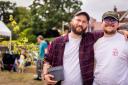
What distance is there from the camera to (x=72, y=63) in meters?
4.89

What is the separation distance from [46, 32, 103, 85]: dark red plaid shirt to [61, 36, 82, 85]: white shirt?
0.14 feet

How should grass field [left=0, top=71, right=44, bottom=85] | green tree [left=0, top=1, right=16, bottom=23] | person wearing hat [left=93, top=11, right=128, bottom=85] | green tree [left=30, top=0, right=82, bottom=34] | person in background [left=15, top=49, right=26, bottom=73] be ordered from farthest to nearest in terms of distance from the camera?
green tree [left=0, top=1, right=16, bottom=23]
green tree [left=30, top=0, right=82, bottom=34]
person in background [left=15, top=49, right=26, bottom=73]
grass field [left=0, top=71, right=44, bottom=85]
person wearing hat [left=93, top=11, right=128, bottom=85]

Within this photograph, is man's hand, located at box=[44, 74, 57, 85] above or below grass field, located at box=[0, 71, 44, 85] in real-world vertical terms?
above

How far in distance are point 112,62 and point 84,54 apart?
378mm

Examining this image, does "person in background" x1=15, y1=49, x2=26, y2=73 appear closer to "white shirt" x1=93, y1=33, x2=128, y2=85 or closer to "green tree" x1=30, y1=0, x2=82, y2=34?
"white shirt" x1=93, y1=33, x2=128, y2=85

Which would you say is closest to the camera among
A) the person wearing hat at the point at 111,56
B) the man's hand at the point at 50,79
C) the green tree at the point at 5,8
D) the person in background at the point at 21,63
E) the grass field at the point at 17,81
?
the person wearing hat at the point at 111,56

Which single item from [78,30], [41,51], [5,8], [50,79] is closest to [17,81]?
[41,51]

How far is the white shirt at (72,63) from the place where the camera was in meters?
4.87

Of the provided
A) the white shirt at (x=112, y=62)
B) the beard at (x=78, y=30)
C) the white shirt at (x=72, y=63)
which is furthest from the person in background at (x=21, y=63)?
the white shirt at (x=112, y=62)

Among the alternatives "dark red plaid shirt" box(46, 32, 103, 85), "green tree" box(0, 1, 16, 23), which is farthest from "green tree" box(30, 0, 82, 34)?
"dark red plaid shirt" box(46, 32, 103, 85)

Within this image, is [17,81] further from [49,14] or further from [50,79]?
[49,14]

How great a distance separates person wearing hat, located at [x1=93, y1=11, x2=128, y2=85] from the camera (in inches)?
185

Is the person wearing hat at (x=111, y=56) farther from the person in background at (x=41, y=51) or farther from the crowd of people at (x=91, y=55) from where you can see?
the person in background at (x=41, y=51)

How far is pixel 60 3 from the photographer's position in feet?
227
